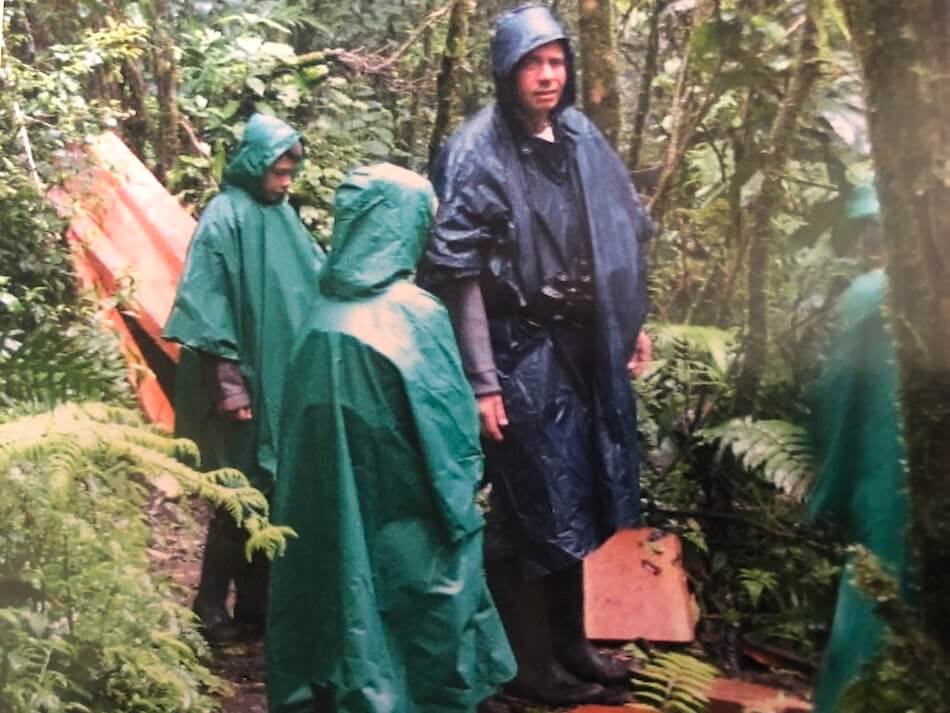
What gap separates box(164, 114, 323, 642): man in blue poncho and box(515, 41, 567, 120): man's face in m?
0.37

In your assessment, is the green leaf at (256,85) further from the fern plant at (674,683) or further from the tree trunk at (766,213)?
the fern plant at (674,683)

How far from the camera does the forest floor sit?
59.1 inches

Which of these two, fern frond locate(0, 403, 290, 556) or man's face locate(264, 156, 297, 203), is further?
man's face locate(264, 156, 297, 203)

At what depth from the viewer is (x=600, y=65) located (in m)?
1.87

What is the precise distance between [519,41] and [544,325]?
1.42 feet

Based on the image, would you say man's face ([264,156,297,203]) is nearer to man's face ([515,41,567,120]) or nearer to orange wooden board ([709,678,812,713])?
man's face ([515,41,567,120])

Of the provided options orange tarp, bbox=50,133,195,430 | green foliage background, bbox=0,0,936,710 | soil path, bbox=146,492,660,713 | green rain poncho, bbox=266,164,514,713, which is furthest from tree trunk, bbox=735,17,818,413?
orange tarp, bbox=50,133,195,430

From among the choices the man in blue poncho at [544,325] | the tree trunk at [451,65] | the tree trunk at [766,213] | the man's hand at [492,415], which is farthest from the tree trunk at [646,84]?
the man's hand at [492,415]

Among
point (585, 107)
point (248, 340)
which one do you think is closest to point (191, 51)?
point (248, 340)

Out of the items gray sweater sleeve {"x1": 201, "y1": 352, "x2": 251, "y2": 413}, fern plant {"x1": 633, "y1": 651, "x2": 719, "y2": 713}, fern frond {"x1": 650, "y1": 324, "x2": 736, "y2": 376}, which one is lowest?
fern plant {"x1": 633, "y1": 651, "x2": 719, "y2": 713}

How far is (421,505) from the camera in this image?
1449mm

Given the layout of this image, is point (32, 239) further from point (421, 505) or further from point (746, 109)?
point (746, 109)

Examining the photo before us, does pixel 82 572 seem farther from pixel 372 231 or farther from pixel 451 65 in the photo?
pixel 451 65

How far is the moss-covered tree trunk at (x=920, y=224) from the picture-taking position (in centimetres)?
76
